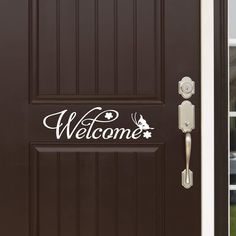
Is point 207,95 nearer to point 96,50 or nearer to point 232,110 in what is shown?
point 232,110

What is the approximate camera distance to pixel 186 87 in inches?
82.2

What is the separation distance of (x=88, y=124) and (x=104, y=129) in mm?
80

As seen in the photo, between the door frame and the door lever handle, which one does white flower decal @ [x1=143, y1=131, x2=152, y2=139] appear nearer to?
the door lever handle

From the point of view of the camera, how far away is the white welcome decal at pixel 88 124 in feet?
6.88

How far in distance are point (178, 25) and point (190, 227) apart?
0.97 metres

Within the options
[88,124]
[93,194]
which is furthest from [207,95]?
[93,194]

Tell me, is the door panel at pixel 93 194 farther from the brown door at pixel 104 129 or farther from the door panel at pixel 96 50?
the door panel at pixel 96 50

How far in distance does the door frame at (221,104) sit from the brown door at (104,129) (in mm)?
96

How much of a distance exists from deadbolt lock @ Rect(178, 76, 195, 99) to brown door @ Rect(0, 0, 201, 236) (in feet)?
0.08

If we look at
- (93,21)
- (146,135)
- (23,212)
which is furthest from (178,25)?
(23,212)

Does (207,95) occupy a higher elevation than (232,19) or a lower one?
lower

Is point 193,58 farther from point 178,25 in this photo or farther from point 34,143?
point 34,143

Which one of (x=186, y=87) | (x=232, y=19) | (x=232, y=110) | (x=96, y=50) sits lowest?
(x=232, y=110)

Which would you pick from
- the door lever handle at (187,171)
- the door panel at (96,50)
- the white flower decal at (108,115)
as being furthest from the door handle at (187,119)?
the white flower decal at (108,115)
